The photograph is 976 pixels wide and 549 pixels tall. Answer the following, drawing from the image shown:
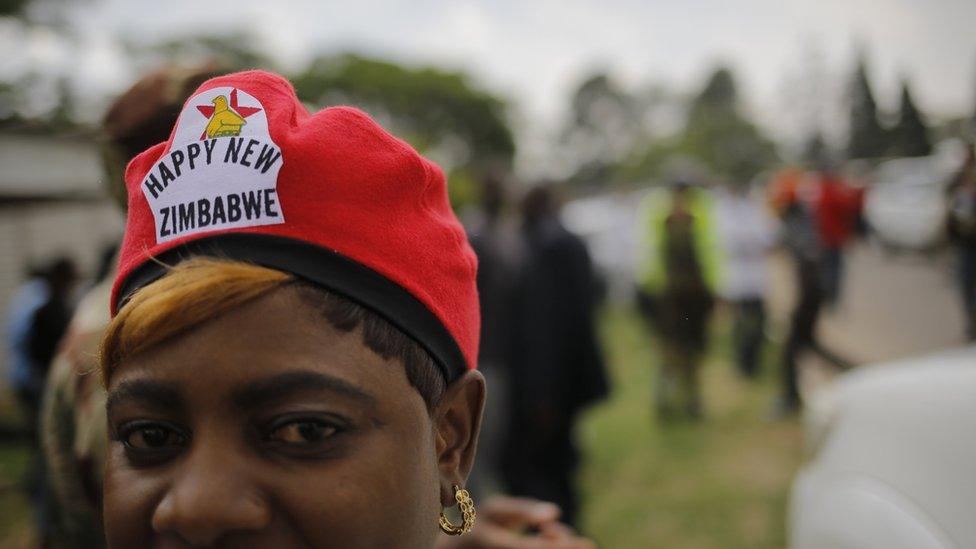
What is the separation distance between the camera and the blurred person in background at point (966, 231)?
6.81 feet

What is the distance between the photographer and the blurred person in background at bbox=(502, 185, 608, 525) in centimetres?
415

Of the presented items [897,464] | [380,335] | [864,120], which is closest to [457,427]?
[380,335]

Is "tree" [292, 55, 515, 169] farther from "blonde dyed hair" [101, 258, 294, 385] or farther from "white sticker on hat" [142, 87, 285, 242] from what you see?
"blonde dyed hair" [101, 258, 294, 385]

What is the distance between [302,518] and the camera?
0.85m

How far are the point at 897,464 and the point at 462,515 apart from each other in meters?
1.43

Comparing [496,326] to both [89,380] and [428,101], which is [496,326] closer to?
[89,380]

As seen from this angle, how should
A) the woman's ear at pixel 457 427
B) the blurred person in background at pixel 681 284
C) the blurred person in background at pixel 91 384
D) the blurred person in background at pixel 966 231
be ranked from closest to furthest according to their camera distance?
the woman's ear at pixel 457 427 < the blurred person in background at pixel 91 384 < the blurred person in background at pixel 966 231 < the blurred person in background at pixel 681 284

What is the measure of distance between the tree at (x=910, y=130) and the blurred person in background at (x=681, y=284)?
10.3 ft

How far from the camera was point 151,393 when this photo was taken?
884 mm

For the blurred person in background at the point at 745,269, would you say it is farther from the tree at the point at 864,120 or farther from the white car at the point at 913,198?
the tree at the point at 864,120

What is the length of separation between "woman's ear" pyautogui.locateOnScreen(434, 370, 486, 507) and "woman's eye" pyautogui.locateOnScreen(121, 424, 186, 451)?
37 centimetres

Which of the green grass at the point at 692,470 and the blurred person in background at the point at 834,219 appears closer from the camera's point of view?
the blurred person in background at the point at 834,219

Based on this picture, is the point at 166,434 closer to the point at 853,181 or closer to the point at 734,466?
the point at 853,181

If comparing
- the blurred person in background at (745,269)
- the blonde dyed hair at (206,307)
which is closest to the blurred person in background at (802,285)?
the blurred person in background at (745,269)
